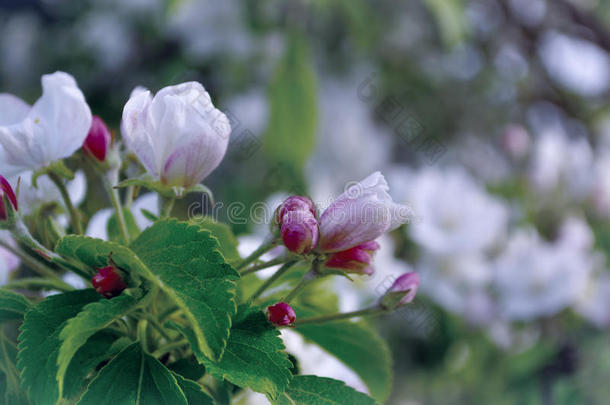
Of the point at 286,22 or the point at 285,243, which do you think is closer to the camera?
the point at 285,243

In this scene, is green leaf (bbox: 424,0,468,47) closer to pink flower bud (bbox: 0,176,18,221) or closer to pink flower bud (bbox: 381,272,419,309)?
pink flower bud (bbox: 381,272,419,309)

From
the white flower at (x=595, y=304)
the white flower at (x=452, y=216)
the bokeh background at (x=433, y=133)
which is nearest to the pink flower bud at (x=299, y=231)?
the bokeh background at (x=433, y=133)

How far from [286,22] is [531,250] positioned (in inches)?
29.0

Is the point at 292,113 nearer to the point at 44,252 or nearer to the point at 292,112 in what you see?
the point at 292,112

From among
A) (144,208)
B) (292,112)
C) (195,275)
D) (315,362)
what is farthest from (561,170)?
(195,275)

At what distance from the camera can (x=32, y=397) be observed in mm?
315

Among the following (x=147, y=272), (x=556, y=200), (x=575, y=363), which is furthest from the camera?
(x=556, y=200)

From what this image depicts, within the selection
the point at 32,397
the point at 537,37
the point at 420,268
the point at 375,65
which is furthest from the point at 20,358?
the point at 537,37

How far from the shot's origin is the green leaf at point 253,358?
0.32m

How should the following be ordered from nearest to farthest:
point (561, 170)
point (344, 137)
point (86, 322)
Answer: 1. point (86, 322)
2. point (561, 170)
3. point (344, 137)

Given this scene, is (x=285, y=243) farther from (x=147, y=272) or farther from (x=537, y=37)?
(x=537, y=37)

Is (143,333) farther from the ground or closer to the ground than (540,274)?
farther from the ground

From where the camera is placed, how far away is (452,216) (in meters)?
1.26

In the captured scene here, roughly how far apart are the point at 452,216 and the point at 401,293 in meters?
0.89
